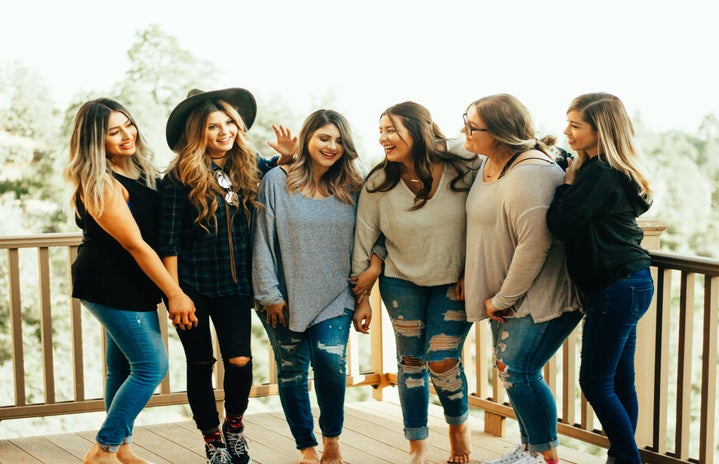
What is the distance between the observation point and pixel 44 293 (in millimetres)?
3600

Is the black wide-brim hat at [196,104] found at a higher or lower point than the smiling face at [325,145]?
higher

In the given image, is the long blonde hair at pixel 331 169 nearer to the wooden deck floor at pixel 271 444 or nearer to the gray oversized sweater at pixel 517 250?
the gray oversized sweater at pixel 517 250

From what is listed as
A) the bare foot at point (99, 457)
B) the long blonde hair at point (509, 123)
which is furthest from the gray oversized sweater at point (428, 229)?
the bare foot at point (99, 457)

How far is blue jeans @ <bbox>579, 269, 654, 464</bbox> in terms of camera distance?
2.54 m

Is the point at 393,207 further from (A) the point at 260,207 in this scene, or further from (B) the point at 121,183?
(B) the point at 121,183

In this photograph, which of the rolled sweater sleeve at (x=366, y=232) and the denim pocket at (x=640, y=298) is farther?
the rolled sweater sleeve at (x=366, y=232)

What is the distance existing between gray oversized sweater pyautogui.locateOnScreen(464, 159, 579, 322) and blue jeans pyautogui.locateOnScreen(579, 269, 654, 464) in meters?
0.13

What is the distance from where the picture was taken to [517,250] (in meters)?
2.61

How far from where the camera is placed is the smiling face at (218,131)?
2850 mm

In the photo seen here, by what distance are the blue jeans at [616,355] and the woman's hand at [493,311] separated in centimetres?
27

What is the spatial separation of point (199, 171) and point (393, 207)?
2.19 feet

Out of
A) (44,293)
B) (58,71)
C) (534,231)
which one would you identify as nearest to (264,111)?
(58,71)

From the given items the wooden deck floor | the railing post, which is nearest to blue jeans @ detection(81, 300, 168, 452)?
the wooden deck floor

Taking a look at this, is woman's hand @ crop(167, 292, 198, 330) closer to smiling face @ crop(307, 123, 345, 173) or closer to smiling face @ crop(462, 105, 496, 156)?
smiling face @ crop(307, 123, 345, 173)
